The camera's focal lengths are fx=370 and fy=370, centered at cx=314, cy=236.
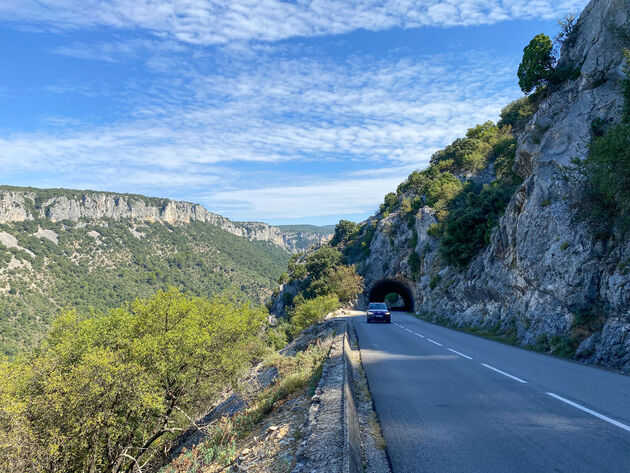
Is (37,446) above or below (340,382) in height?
below

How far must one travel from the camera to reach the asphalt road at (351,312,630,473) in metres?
4.07

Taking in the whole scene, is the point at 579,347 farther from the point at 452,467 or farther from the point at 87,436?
the point at 87,436

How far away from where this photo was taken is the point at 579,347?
38.1ft

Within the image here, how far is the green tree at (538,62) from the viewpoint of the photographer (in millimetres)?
24422

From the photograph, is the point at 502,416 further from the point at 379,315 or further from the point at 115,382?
the point at 379,315

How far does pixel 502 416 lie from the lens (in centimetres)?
560

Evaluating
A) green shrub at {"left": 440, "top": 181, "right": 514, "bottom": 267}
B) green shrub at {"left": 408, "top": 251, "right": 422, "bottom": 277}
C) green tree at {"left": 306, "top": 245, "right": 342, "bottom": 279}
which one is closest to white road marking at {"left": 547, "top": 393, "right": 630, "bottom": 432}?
green shrub at {"left": 440, "top": 181, "right": 514, "bottom": 267}

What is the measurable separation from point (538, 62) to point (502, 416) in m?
26.9

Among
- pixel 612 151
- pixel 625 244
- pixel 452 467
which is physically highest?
pixel 612 151

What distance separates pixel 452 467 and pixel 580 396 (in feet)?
14.1

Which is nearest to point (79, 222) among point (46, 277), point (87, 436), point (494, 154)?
point (46, 277)

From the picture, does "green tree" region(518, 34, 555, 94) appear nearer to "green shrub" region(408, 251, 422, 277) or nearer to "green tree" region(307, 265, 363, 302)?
"green shrub" region(408, 251, 422, 277)

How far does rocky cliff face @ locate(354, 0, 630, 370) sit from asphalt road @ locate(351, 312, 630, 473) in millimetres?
3190

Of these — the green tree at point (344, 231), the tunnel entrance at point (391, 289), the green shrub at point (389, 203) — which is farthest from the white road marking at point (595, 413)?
the green tree at point (344, 231)
